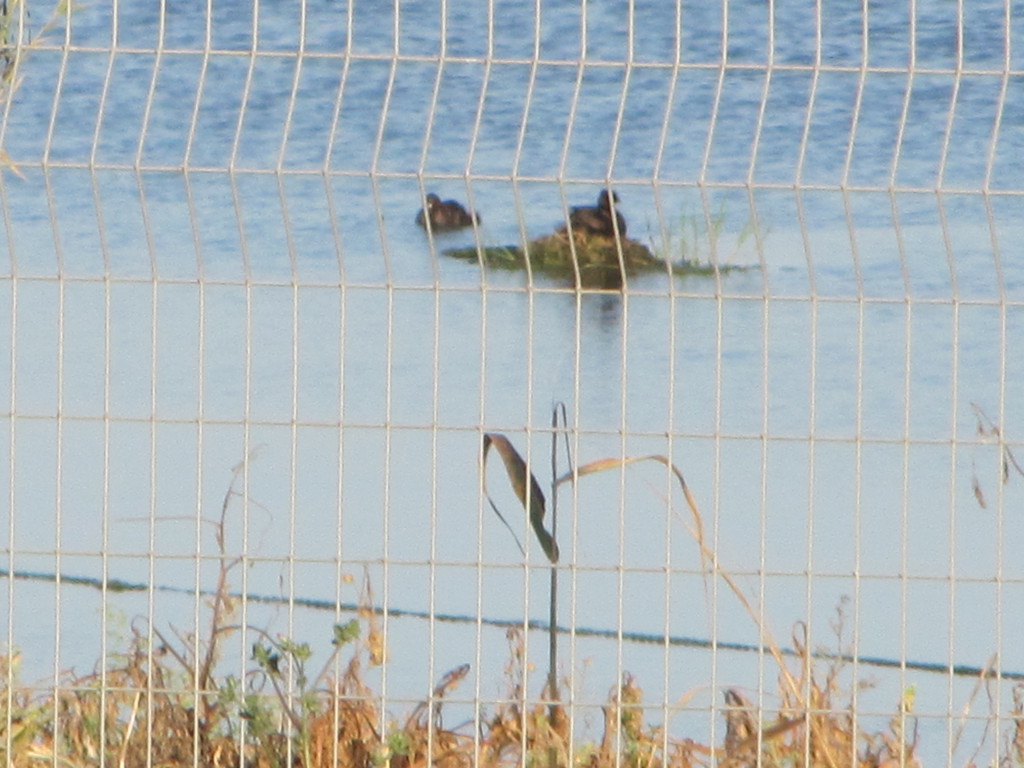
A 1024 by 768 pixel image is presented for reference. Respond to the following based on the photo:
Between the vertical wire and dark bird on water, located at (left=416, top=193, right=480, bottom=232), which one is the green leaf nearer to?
the vertical wire

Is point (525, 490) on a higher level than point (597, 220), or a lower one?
lower

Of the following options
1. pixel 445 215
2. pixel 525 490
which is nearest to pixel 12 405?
pixel 525 490

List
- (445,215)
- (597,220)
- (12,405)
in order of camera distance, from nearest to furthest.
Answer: (12,405) → (445,215) → (597,220)

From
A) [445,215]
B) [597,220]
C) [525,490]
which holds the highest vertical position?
[597,220]

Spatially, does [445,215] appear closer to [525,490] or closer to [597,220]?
[597,220]

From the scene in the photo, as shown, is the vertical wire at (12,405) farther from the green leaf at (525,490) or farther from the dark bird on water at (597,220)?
the dark bird on water at (597,220)

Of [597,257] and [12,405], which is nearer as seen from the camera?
[12,405]

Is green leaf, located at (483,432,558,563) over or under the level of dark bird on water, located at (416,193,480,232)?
under

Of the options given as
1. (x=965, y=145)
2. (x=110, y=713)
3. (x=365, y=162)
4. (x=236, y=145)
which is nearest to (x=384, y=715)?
(x=110, y=713)

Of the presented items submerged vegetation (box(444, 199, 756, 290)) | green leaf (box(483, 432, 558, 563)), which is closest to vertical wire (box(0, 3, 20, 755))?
green leaf (box(483, 432, 558, 563))

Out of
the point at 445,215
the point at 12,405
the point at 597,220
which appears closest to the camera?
the point at 12,405

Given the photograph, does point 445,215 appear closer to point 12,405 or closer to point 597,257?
point 597,257

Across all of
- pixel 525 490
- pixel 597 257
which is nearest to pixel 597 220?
pixel 597 257

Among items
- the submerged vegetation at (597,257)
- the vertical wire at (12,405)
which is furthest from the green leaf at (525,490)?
the submerged vegetation at (597,257)
